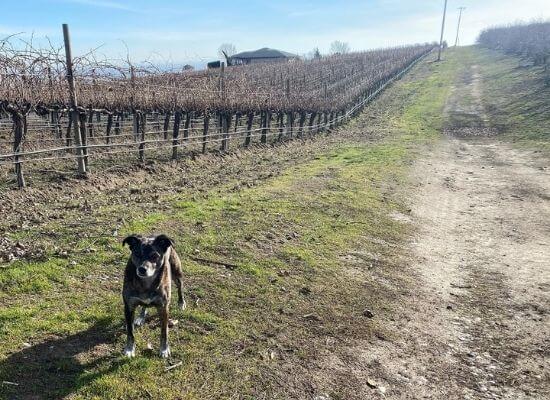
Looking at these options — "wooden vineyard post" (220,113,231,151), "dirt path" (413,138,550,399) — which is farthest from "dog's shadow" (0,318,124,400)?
"wooden vineyard post" (220,113,231,151)

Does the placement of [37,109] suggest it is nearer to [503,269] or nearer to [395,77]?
[503,269]

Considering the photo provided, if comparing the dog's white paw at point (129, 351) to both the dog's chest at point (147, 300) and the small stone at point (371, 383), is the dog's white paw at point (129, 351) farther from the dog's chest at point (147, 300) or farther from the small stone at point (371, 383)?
the small stone at point (371, 383)

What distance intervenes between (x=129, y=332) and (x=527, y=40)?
4098 inches

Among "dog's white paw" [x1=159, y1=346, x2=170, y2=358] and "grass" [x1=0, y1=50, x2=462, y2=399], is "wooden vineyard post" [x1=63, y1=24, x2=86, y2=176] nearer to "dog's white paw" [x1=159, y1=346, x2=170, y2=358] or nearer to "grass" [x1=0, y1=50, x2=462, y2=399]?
"grass" [x1=0, y1=50, x2=462, y2=399]

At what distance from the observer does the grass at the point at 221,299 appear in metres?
4.89

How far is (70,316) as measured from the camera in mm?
5805

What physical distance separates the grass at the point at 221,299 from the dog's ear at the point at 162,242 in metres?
1.29

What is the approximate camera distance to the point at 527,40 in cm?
8938

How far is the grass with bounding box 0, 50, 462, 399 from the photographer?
4.89 metres

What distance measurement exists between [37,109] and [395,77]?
201 ft

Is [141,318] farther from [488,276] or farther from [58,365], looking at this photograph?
[488,276]

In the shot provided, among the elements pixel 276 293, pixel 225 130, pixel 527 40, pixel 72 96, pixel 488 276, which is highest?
pixel 527 40

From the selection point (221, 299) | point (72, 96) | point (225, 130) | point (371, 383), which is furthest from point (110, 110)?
point (371, 383)

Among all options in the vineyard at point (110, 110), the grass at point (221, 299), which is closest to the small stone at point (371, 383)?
the grass at point (221, 299)
